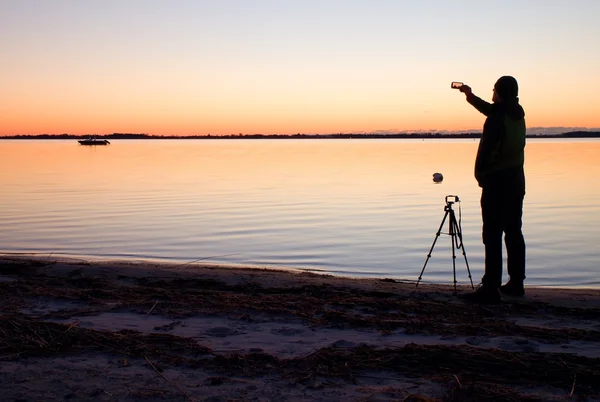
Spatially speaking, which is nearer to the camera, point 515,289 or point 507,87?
point 507,87

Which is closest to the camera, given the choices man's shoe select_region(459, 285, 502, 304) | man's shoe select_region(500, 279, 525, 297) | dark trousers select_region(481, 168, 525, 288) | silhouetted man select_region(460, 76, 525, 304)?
man's shoe select_region(459, 285, 502, 304)

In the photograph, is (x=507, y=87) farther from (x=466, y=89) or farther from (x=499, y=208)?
(x=499, y=208)

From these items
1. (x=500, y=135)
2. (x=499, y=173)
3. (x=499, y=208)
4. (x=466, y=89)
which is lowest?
(x=499, y=208)

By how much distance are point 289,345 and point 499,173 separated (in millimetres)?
3498

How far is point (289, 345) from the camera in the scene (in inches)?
201

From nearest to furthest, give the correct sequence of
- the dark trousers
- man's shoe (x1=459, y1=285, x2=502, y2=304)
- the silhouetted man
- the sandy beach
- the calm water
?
the sandy beach < man's shoe (x1=459, y1=285, x2=502, y2=304) < the silhouetted man < the dark trousers < the calm water

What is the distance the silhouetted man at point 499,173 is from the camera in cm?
692

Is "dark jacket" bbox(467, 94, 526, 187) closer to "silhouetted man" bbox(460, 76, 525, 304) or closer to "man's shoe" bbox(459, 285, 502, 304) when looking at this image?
"silhouetted man" bbox(460, 76, 525, 304)

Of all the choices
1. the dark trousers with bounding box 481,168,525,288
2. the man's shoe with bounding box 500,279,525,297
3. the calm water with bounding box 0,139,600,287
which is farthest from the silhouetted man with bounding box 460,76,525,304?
the calm water with bounding box 0,139,600,287

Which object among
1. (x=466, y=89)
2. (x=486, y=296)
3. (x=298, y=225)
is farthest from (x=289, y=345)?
(x=298, y=225)

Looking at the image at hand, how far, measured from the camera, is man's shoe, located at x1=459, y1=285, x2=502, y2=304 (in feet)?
22.3

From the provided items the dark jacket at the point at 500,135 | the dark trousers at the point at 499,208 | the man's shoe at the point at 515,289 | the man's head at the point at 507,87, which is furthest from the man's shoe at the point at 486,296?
the man's head at the point at 507,87

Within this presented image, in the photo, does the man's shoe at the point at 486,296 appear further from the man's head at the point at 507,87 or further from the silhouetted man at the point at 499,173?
the man's head at the point at 507,87

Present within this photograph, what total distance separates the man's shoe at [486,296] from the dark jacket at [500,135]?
1389 millimetres
